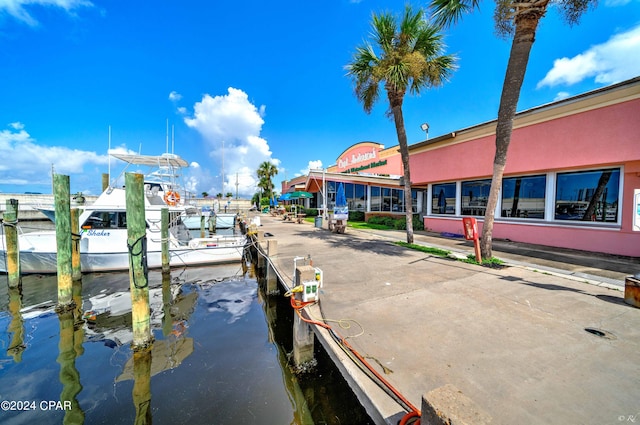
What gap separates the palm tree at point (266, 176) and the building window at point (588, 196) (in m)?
48.2

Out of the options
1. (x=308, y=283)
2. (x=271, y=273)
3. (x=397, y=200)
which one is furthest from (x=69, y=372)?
(x=397, y=200)

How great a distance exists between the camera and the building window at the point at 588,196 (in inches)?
359

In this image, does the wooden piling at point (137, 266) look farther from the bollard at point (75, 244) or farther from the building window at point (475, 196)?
the building window at point (475, 196)

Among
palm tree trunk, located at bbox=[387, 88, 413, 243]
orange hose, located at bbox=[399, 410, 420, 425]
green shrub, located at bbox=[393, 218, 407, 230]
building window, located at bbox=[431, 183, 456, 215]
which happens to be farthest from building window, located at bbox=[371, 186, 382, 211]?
orange hose, located at bbox=[399, 410, 420, 425]

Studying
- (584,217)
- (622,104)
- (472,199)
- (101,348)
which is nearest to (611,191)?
(584,217)

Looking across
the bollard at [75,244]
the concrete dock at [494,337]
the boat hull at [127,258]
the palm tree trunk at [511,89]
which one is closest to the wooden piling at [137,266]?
the concrete dock at [494,337]

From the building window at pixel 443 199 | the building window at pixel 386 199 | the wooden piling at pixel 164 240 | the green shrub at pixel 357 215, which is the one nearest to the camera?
the wooden piling at pixel 164 240

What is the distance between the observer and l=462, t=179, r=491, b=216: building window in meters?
13.2

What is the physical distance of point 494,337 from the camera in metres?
3.83

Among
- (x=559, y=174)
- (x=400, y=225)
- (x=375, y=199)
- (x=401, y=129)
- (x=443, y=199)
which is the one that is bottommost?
(x=400, y=225)

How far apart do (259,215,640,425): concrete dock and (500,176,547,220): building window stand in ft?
13.2

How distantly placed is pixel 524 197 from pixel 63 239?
57.6ft

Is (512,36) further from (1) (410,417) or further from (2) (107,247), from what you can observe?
(2) (107,247)

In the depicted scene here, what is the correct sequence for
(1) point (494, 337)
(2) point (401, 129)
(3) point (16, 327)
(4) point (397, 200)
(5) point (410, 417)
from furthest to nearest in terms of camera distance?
1. (4) point (397, 200)
2. (2) point (401, 129)
3. (3) point (16, 327)
4. (1) point (494, 337)
5. (5) point (410, 417)
